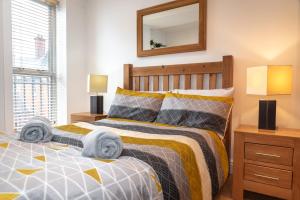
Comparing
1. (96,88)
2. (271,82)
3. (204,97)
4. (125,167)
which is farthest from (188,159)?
(96,88)

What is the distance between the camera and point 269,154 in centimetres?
161

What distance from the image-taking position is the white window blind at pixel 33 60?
106 inches

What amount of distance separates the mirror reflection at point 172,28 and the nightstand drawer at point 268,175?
140 centimetres

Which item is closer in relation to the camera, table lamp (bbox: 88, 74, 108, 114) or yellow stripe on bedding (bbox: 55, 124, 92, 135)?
yellow stripe on bedding (bbox: 55, 124, 92, 135)

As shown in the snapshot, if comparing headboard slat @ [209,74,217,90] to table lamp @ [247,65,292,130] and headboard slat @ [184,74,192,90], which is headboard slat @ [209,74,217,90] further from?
table lamp @ [247,65,292,130]

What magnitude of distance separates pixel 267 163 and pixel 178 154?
85 centimetres

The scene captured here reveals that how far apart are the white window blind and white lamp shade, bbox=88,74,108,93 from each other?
77 cm

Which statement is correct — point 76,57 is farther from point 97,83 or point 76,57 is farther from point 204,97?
point 204,97

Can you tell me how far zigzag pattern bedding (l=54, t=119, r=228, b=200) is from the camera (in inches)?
42.4

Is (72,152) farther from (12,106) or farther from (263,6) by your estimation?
(263,6)

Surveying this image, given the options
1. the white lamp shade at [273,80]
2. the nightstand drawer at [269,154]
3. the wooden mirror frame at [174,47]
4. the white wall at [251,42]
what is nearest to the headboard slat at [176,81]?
the white wall at [251,42]

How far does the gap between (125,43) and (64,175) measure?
2.43m

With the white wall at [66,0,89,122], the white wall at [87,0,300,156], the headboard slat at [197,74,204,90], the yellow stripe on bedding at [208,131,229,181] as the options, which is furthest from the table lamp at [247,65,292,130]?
the white wall at [66,0,89,122]

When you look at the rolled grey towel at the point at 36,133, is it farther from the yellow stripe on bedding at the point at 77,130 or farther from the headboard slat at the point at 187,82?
the headboard slat at the point at 187,82
